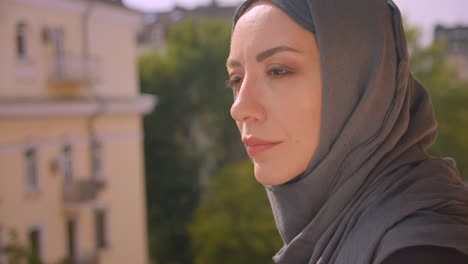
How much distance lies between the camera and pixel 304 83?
70 centimetres

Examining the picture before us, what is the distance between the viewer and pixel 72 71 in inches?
261

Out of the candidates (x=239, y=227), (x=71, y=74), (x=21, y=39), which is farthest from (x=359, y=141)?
(x=239, y=227)

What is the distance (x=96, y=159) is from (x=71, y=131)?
68 cm

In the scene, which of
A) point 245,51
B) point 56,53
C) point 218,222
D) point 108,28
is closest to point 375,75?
point 245,51

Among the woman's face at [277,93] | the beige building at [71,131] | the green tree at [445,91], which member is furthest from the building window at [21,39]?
the woman's face at [277,93]

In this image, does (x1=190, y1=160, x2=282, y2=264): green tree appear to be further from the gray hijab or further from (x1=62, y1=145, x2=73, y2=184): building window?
the gray hijab

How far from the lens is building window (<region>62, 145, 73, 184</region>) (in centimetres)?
676

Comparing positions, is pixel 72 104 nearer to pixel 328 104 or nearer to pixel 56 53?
pixel 56 53

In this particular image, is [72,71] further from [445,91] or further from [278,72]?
[278,72]

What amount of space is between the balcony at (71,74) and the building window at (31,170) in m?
0.69

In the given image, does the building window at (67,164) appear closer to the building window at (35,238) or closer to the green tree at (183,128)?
the building window at (35,238)

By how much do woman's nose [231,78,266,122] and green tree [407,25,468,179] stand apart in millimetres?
6743

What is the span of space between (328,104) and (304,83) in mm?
37

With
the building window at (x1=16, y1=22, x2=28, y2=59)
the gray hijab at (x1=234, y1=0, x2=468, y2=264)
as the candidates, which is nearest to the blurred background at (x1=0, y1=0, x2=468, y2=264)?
the building window at (x1=16, y1=22, x2=28, y2=59)
